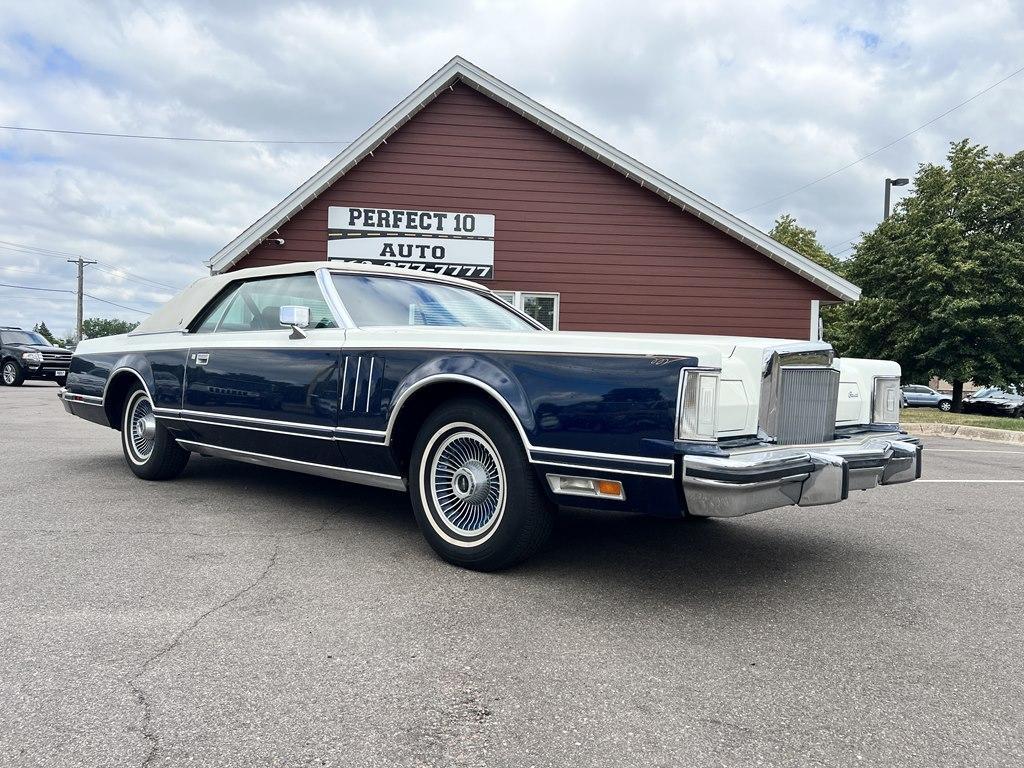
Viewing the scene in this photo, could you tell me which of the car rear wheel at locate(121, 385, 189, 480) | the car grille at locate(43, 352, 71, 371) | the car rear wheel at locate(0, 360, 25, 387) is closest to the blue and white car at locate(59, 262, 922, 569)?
the car rear wheel at locate(121, 385, 189, 480)

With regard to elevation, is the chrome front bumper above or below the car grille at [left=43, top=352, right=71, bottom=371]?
above

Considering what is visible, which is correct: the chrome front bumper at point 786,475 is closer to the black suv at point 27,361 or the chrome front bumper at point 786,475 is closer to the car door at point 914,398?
the black suv at point 27,361

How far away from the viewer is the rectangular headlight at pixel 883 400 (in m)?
4.10

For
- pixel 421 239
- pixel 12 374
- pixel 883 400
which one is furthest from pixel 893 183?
pixel 12 374

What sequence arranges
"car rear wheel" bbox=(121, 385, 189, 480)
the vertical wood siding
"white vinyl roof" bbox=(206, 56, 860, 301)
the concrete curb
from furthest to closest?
the vertical wood siding, "white vinyl roof" bbox=(206, 56, 860, 301), the concrete curb, "car rear wheel" bbox=(121, 385, 189, 480)

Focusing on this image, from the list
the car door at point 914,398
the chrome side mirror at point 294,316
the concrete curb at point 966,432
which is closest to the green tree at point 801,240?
the car door at point 914,398

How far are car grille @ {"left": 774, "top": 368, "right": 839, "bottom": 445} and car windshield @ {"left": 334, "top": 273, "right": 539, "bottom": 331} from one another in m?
1.67

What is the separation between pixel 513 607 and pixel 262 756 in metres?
1.30

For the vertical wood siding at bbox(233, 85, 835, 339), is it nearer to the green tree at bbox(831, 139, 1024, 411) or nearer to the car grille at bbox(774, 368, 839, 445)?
the car grille at bbox(774, 368, 839, 445)

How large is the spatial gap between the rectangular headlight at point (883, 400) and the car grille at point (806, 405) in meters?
0.47

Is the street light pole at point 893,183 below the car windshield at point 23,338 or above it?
above

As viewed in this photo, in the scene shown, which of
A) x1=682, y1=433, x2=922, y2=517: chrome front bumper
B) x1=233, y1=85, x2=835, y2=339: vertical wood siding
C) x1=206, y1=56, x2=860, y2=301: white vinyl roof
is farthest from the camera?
x1=233, y1=85, x2=835, y2=339: vertical wood siding

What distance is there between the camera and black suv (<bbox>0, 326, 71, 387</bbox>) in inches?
792

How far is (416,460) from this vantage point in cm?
370
